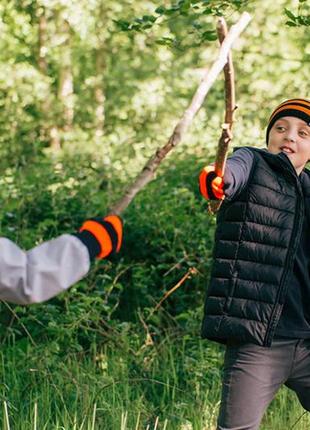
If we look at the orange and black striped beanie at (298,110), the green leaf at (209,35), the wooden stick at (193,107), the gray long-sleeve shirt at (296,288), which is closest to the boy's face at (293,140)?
the orange and black striped beanie at (298,110)

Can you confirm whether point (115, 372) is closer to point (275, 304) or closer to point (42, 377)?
point (42, 377)

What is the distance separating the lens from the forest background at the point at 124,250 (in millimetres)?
5023

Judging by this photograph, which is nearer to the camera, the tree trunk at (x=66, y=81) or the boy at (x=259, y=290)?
the boy at (x=259, y=290)

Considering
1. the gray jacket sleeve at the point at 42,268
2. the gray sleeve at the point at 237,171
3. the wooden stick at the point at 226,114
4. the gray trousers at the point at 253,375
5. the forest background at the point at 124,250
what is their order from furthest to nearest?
the forest background at the point at 124,250, the gray trousers at the point at 253,375, the gray sleeve at the point at 237,171, the wooden stick at the point at 226,114, the gray jacket sleeve at the point at 42,268

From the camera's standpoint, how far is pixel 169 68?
52.1ft

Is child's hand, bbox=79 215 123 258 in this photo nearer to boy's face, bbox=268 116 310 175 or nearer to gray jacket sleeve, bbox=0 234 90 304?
gray jacket sleeve, bbox=0 234 90 304

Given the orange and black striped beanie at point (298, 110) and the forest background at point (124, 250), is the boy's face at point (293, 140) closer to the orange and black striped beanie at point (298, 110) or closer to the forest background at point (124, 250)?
the orange and black striped beanie at point (298, 110)

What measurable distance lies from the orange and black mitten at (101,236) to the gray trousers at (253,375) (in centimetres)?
119

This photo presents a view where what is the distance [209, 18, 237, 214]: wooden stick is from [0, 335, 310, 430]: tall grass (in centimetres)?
128

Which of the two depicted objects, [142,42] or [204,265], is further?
[142,42]

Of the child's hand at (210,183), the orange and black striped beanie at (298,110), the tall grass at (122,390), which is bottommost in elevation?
the tall grass at (122,390)

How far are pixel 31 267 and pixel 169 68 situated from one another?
13.2 meters

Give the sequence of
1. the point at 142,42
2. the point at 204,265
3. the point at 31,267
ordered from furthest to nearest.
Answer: the point at 142,42 < the point at 204,265 < the point at 31,267

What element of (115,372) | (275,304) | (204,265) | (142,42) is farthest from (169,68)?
(275,304)
